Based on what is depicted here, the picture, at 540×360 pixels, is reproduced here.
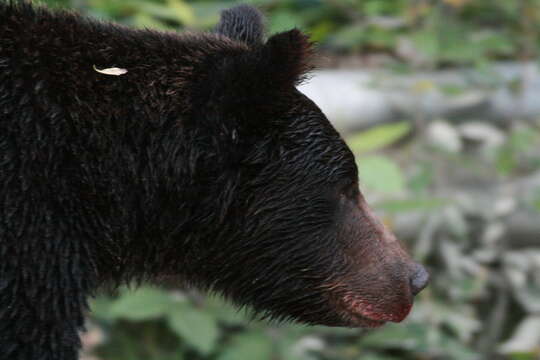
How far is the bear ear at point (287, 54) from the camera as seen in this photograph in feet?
9.16

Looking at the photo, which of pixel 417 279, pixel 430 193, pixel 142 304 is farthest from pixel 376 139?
pixel 417 279

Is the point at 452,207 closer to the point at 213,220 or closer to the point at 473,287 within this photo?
the point at 473,287

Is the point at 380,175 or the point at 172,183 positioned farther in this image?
the point at 380,175

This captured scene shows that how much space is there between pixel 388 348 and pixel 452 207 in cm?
124

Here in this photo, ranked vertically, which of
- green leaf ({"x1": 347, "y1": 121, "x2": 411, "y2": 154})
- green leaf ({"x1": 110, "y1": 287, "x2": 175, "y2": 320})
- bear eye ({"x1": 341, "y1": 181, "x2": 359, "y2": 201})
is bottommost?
green leaf ({"x1": 110, "y1": 287, "x2": 175, "y2": 320})

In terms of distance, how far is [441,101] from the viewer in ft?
20.7

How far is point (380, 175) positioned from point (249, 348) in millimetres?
1215

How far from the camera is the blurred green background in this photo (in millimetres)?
5164

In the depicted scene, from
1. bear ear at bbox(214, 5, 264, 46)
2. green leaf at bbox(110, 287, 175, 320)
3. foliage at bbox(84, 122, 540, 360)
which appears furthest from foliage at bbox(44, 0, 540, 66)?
bear ear at bbox(214, 5, 264, 46)

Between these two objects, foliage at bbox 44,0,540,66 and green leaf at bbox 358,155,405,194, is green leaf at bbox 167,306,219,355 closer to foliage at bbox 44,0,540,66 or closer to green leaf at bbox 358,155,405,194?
green leaf at bbox 358,155,405,194

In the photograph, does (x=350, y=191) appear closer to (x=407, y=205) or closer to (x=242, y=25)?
(x=242, y=25)

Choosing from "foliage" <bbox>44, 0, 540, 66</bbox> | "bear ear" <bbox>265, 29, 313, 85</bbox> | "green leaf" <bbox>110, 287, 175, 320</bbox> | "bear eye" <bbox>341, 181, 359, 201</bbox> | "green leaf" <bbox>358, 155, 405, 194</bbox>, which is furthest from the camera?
"foliage" <bbox>44, 0, 540, 66</bbox>

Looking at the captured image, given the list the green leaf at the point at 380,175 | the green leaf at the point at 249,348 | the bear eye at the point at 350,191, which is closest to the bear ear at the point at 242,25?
the bear eye at the point at 350,191

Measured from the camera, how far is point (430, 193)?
6.02m
